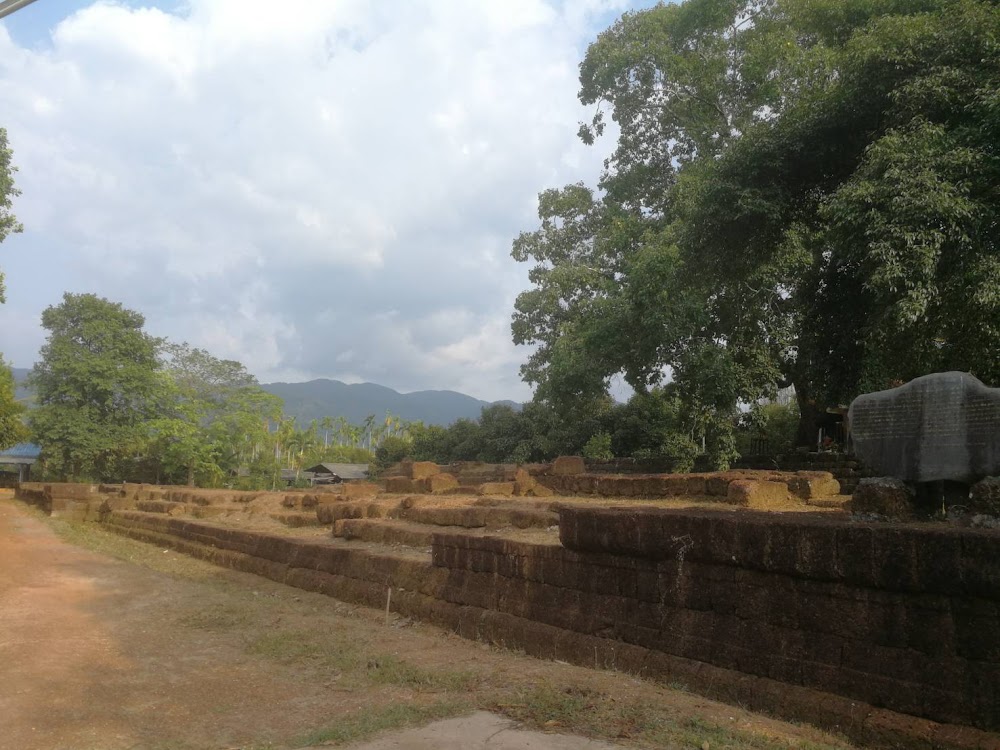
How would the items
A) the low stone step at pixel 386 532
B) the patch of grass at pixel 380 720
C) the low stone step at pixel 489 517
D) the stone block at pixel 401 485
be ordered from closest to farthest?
the patch of grass at pixel 380 720
the low stone step at pixel 489 517
the low stone step at pixel 386 532
the stone block at pixel 401 485

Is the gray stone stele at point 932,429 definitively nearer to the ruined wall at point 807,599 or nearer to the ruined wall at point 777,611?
the ruined wall at point 777,611

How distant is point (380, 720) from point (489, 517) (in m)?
5.34

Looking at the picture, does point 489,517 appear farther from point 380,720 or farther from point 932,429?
point 932,429

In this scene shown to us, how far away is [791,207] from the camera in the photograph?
11945 millimetres

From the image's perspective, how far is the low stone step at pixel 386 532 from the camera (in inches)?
397

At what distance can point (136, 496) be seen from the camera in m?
23.0

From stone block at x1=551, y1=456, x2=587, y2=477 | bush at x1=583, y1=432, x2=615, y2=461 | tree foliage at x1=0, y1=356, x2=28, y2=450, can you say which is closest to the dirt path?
stone block at x1=551, y1=456, x2=587, y2=477

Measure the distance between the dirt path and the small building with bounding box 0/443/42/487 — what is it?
3824 cm

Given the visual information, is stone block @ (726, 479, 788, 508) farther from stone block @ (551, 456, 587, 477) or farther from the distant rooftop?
the distant rooftop

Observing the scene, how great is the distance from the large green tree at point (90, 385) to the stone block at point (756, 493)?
29.3m

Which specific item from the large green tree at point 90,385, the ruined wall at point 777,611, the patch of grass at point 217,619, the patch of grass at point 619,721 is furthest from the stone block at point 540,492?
the large green tree at point 90,385

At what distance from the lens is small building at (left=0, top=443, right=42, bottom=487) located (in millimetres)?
44206

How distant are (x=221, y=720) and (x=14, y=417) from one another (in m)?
36.1

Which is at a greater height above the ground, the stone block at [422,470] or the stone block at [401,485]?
the stone block at [422,470]
